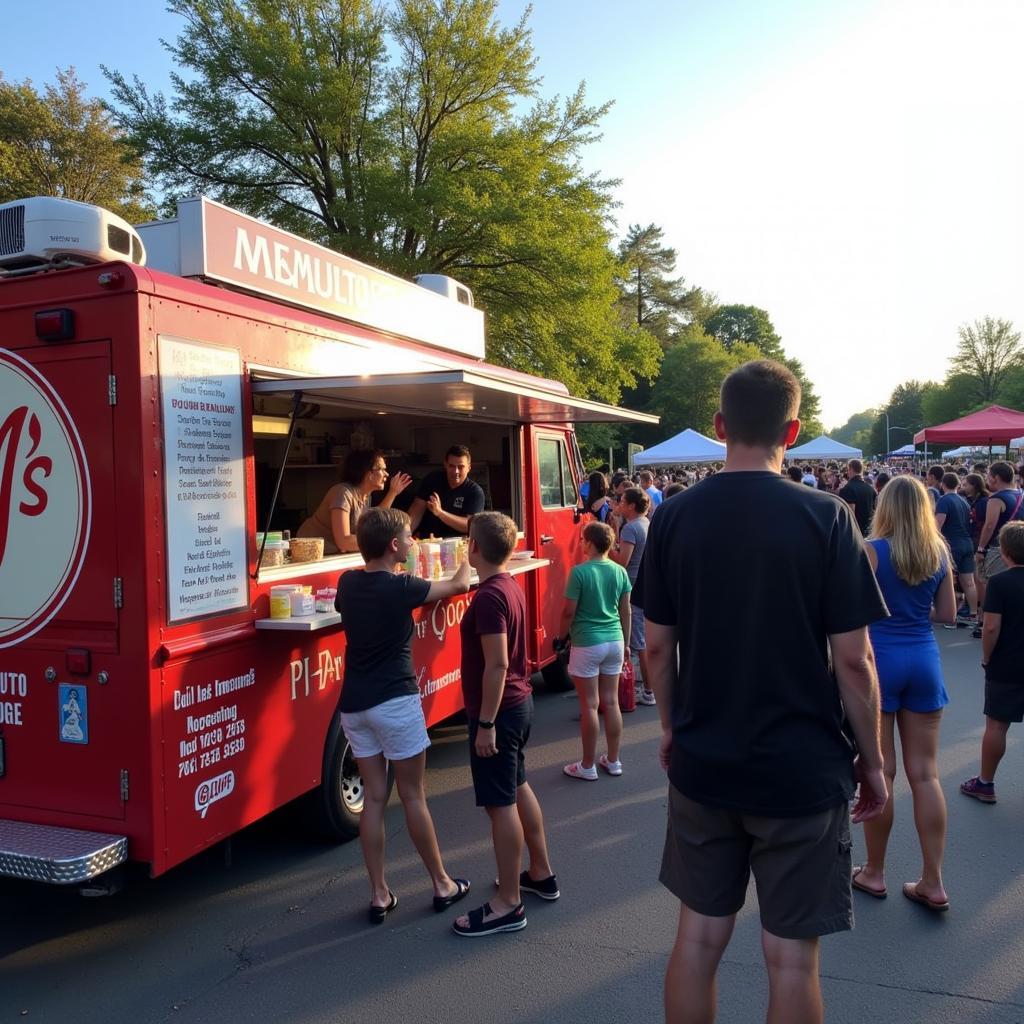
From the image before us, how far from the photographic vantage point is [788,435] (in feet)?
7.20

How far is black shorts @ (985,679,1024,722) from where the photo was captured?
4457 mm

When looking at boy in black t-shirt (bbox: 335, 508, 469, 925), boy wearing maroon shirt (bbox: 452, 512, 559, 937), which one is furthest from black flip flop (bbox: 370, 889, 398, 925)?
boy wearing maroon shirt (bbox: 452, 512, 559, 937)

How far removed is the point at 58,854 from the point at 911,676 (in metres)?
3.36

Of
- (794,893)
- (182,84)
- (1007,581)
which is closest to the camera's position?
(794,893)

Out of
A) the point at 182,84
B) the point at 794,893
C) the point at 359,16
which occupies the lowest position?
the point at 794,893

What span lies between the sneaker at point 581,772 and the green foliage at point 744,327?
68240mm

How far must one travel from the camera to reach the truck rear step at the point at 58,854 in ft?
9.61

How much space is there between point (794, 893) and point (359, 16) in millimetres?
18924

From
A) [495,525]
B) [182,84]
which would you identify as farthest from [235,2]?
[495,525]

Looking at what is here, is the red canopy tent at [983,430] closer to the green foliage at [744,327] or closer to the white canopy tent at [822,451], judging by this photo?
the white canopy tent at [822,451]

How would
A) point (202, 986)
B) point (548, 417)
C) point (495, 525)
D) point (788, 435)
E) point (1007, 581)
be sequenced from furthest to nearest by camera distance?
1. point (548, 417)
2. point (1007, 581)
3. point (495, 525)
4. point (202, 986)
5. point (788, 435)

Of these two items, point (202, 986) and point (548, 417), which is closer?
point (202, 986)

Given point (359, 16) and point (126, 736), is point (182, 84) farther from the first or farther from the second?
point (126, 736)

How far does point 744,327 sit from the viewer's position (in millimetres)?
70375
